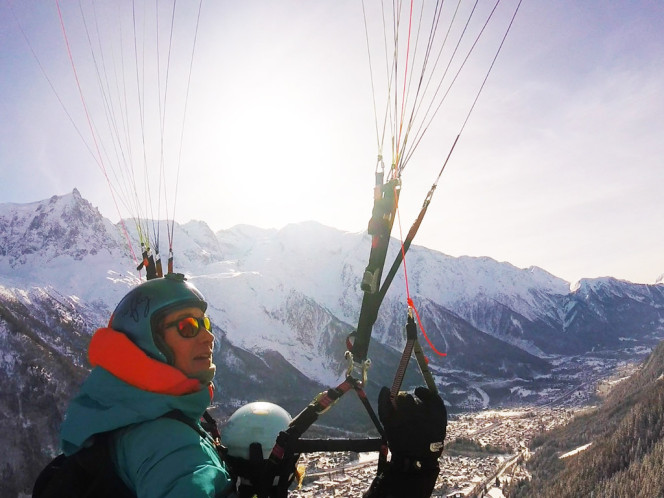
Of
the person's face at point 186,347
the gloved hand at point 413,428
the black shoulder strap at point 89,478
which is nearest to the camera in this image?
the black shoulder strap at point 89,478

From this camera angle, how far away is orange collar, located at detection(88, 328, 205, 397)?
312cm

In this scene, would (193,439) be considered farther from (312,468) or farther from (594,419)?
(594,419)

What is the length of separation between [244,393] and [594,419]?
146 meters

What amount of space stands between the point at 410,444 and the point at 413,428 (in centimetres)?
15

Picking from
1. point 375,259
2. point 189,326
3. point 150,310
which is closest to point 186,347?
point 189,326

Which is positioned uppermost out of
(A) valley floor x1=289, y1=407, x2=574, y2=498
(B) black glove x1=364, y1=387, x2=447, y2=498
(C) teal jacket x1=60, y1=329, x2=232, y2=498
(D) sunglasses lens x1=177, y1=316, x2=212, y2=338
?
(D) sunglasses lens x1=177, y1=316, x2=212, y2=338

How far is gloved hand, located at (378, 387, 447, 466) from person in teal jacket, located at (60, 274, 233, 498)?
170 cm

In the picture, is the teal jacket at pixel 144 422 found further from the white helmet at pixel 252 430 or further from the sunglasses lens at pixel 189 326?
the white helmet at pixel 252 430

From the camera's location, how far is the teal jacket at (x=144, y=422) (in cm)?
262

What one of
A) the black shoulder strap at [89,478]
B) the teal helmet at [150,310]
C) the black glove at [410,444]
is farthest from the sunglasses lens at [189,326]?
the black glove at [410,444]

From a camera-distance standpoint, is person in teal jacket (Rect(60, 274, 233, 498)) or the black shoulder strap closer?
person in teal jacket (Rect(60, 274, 233, 498))

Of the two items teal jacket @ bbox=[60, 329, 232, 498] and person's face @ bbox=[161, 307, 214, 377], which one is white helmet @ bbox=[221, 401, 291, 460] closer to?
person's face @ bbox=[161, 307, 214, 377]

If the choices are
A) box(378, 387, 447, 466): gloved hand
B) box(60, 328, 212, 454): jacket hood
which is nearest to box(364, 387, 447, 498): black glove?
box(378, 387, 447, 466): gloved hand

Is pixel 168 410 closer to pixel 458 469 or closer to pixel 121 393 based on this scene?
pixel 121 393
